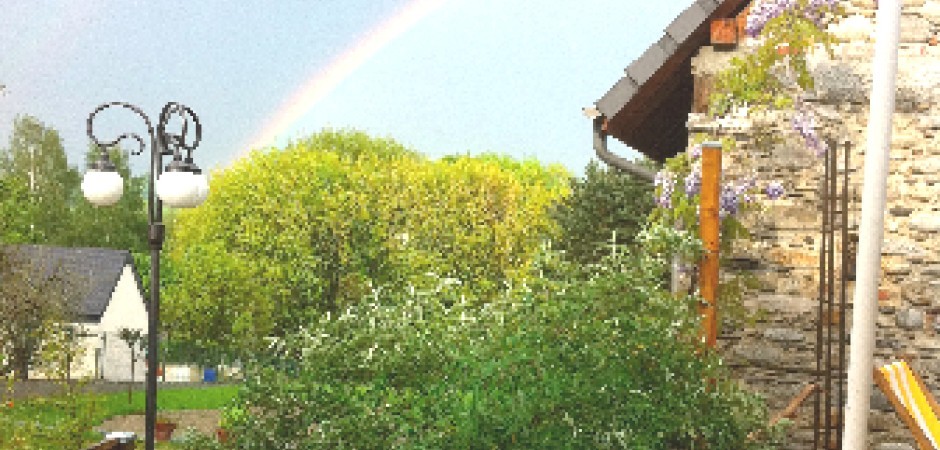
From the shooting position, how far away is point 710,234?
22.7 feet

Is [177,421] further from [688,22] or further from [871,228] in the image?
[871,228]

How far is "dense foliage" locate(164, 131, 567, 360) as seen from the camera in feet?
98.1

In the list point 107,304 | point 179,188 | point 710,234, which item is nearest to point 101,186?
point 179,188

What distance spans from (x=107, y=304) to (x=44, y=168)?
10769mm

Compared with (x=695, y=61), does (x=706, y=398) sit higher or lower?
lower

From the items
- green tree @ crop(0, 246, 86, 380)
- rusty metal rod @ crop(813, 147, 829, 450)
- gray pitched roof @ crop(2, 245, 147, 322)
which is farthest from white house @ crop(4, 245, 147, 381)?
rusty metal rod @ crop(813, 147, 829, 450)

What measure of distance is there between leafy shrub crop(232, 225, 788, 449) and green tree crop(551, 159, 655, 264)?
14.9 metres

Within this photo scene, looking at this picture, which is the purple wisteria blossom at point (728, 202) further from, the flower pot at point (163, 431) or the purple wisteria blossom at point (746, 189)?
the flower pot at point (163, 431)

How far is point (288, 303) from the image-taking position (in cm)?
3003

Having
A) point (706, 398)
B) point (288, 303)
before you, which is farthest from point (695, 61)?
point (288, 303)

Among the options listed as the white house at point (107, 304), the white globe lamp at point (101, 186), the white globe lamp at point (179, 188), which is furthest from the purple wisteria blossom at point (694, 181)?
the white house at point (107, 304)

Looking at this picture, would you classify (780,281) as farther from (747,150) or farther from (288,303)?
(288,303)

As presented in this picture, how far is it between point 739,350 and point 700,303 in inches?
22.0

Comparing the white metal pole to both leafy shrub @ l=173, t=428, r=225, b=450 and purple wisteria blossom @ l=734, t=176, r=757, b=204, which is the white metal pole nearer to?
purple wisteria blossom @ l=734, t=176, r=757, b=204
